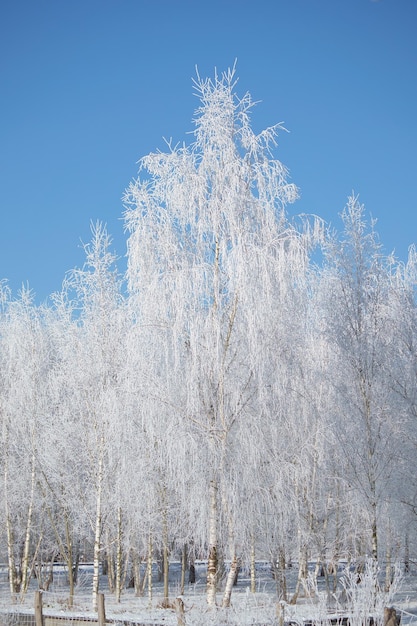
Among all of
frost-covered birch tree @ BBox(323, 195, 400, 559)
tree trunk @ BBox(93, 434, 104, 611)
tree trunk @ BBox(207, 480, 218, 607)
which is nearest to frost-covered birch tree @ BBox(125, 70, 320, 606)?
tree trunk @ BBox(207, 480, 218, 607)

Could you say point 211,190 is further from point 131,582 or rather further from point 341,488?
point 131,582

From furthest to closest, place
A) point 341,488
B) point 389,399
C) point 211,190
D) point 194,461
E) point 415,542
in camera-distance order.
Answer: point 341,488 → point 415,542 → point 389,399 → point 211,190 → point 194,461

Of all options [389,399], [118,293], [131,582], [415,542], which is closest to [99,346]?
[118,293]

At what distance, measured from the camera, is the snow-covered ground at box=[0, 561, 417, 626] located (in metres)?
9.08

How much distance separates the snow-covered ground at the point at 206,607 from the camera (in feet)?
29.8

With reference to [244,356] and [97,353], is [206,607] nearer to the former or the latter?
[244,356]

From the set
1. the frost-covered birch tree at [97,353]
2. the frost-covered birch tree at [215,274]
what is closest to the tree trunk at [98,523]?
the frost-covered birch tree at [97,353]

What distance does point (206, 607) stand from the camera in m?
11.1

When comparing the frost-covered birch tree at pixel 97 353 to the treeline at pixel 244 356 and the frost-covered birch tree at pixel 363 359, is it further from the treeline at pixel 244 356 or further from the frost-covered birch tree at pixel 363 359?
the frost-covered birch tree at pixel 363 359

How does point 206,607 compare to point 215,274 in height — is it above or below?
below

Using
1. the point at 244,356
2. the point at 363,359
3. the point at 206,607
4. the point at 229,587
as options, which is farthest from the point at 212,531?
the point at 363,359

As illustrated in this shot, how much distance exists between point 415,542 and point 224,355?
8.75 m

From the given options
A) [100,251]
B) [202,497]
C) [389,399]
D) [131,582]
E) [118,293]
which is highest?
[100,251]

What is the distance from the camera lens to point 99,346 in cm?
1817
